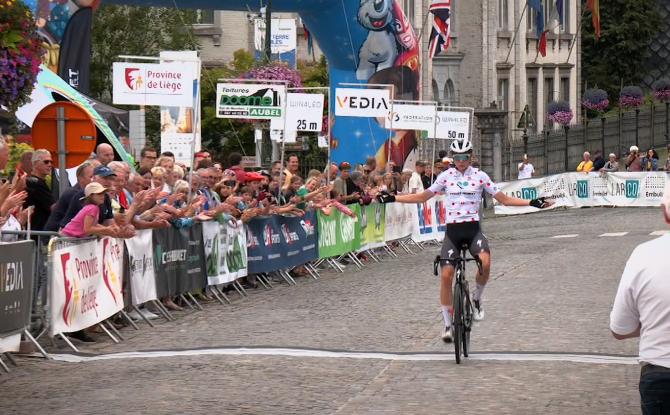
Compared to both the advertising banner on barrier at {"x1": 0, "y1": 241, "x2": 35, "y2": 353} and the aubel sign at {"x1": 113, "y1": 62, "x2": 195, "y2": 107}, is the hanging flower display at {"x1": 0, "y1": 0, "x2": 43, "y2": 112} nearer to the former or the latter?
the advertising banner on barrier at {"x1": 0, "y1": 241, "x2": 35, "y2": 353}

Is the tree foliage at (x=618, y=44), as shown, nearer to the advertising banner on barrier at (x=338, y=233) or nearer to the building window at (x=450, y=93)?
the building window at (x=450, y=93)

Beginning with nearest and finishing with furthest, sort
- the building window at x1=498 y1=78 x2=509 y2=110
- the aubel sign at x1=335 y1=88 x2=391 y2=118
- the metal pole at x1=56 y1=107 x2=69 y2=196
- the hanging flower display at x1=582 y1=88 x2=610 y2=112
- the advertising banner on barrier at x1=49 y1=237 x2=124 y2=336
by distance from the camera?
the advertising banner on barrier at x1=49 y1=237 x2=124 y2=336
the metal pole at x1=56 y1=107 x2=69 y2=196
the aubel sign at x1=335 y1=88 x2=391 y2=118
the building window at x1=498 y1=78 x2=509 y2=110
the hanging flower display at x1=582 y1=88 x2=610 y2=112

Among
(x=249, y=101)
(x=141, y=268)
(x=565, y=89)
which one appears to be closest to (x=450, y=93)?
(x=565, y=89)

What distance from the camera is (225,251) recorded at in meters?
19.1

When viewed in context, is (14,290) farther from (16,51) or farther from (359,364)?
(16,51)

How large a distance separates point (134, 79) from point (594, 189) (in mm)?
26077

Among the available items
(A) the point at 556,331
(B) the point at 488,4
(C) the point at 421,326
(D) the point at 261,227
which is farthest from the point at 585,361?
(B) the point at 488,4

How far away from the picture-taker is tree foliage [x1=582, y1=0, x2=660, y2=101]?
78.9m

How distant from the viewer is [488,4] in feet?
199

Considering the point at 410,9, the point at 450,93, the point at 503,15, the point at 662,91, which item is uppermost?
the point at 503,15

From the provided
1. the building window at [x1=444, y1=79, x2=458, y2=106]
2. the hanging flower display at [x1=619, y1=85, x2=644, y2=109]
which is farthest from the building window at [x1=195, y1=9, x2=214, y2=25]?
the hanging flower display at [x1=619, y1=85, x2=644, y2=109]

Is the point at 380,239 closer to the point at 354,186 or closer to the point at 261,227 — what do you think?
the point at 354,186

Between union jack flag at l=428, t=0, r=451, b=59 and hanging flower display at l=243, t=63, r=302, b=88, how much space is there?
7626 millimetres

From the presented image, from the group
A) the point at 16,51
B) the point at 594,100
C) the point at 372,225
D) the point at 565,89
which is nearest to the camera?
the point at 16,51
